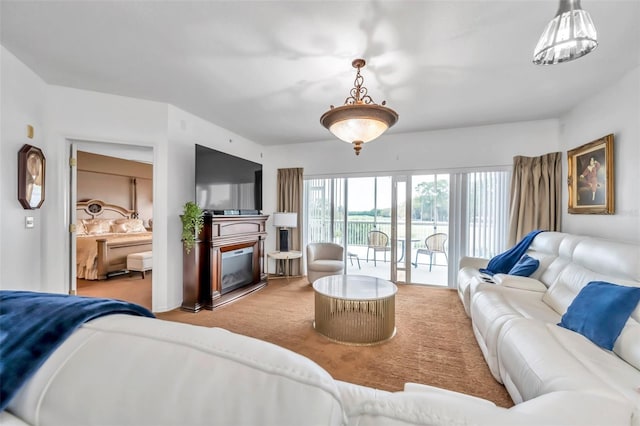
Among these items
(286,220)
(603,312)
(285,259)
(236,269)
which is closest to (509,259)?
(603,312)

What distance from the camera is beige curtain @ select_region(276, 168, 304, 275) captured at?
5.15m

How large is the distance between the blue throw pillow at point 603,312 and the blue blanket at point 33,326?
2369 millimetres

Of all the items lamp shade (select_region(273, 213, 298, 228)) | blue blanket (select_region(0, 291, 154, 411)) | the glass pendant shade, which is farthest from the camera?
lamp shade (select_region(273, 213, 298, 228))

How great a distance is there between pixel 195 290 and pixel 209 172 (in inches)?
61.3

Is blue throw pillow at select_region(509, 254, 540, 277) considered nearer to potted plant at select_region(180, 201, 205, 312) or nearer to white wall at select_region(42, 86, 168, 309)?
potted plant at select_region(180, 201, 205, 312)

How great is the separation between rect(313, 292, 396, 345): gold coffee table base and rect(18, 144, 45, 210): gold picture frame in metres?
2.94

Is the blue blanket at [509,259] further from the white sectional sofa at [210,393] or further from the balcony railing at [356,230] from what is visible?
the white sectional sofa at [210,393]

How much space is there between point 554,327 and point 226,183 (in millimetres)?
3834

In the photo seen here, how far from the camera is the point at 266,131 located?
14.6ft

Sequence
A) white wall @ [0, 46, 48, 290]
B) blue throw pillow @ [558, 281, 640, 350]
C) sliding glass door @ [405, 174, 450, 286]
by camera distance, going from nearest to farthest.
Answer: blue throw pillow @ [558, 281, 640, 350] < white wall @ [0, 46, 48, 290] < sliding glass door @ [405, 174, 450, 286]

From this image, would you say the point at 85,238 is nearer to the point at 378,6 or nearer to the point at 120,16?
the point at 120,16

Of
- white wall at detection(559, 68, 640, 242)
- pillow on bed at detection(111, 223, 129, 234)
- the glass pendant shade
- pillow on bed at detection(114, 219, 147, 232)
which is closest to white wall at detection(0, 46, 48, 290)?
pillow on bed at detection(111, 223, 129, 234)

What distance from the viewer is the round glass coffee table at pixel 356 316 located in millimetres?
2510

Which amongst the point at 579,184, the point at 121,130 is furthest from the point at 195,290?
the point at 579,184
